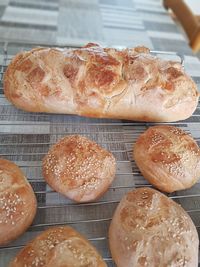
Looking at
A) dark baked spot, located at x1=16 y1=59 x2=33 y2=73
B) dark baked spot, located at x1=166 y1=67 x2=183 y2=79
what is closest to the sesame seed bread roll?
dark baked spot, located at x1=16 y1=59 x2=33 y2=73

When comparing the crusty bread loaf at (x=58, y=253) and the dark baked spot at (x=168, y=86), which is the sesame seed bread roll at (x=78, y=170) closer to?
the crusty bread loaf at (x=58, y=253)

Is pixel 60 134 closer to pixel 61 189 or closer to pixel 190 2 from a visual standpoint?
pixel 61 189

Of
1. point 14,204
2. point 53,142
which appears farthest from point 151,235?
point 53,142

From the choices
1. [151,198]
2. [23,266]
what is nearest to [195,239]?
[151,198]

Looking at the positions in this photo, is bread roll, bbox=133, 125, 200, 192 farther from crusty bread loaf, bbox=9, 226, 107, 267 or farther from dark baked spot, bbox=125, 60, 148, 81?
crusty bread loaf, bbox=9, 226, 107, 267

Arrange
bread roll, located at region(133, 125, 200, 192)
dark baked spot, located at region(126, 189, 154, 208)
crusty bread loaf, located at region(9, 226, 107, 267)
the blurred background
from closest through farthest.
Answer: crusty bread loaf, located at region(9, 226, 107, 267)
dark baked spot, located at region(126, 189, 154, 208)
bread roll, located at region(133, 125, 200, 192)
the blurred background
